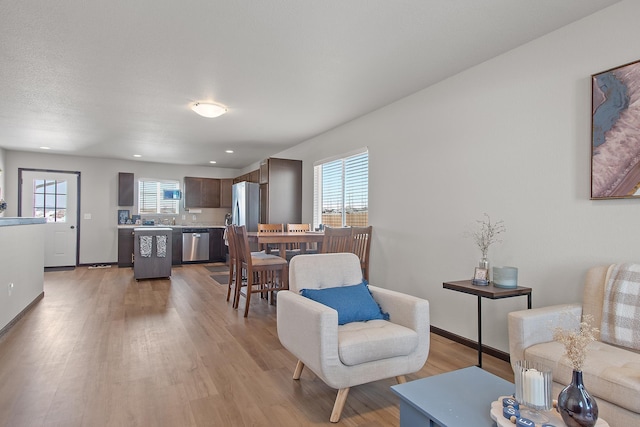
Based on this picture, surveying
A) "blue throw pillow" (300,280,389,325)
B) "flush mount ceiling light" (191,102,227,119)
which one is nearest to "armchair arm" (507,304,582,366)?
"blue throw pillow" (300,280,389,325)

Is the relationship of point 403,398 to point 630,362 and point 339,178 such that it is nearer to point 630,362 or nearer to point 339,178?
point 630,362

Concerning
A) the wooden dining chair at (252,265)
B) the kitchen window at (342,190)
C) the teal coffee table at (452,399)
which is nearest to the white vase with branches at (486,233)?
the teal coffee table at (452,399)

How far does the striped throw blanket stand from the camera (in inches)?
74.2

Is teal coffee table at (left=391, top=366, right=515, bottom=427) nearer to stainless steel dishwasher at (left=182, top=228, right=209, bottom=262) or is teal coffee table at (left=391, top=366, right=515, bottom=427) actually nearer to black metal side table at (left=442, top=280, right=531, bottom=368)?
black metal side table at (left=442, top=280, right=531, bottom=368)

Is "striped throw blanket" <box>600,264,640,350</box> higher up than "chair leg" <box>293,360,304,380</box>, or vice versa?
"striped throw blanket" <box>600,264,640,350</box>

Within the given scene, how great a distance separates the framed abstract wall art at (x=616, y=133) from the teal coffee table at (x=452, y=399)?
4.88 ft

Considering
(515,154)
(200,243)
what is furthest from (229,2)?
(200,243)

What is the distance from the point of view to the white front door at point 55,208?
7332 mm

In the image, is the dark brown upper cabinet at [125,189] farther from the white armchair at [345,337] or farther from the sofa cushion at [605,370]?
the sofa cushion at [605,370]

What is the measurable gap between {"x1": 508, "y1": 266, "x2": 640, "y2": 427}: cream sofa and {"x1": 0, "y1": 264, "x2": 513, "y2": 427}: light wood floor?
27.4 inches

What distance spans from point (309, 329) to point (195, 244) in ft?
22.8

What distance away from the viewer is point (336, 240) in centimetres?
415

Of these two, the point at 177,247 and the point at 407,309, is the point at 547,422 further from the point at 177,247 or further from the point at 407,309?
the point at 177,247

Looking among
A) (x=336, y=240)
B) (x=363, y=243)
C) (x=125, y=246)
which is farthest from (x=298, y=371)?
(x=125, y=246)
